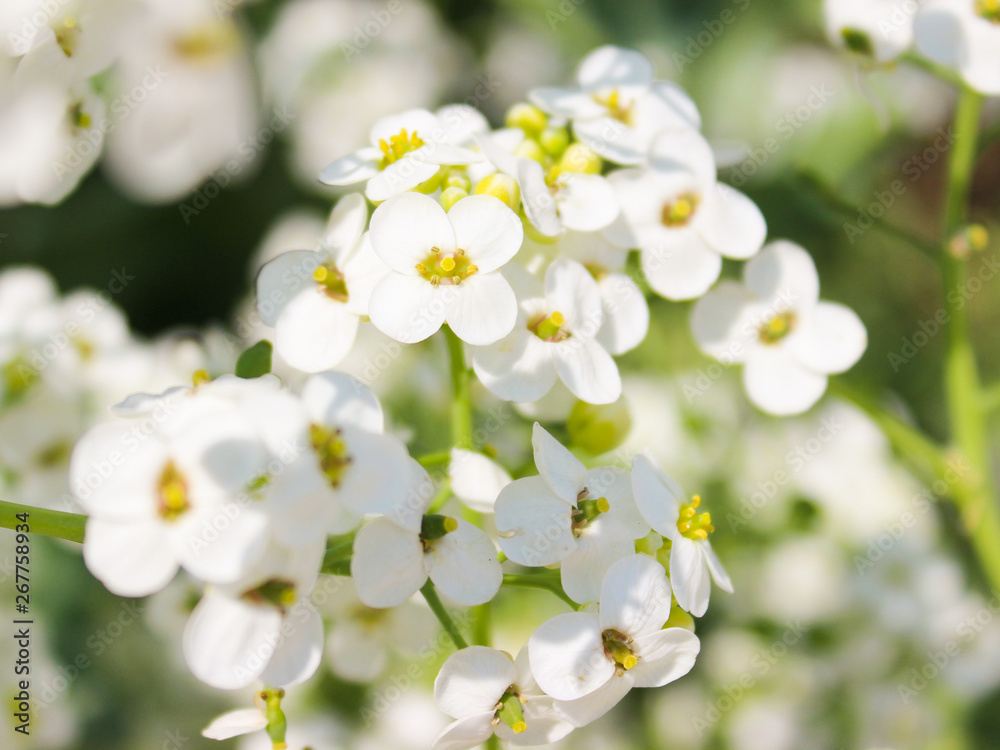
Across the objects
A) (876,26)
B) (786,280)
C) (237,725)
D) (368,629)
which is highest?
(876,26)

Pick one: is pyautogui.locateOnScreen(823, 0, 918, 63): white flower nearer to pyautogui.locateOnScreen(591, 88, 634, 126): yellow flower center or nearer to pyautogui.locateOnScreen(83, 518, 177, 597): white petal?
pyautogui.locateOnScreen(591, 88, 634, 126): yellow flower center

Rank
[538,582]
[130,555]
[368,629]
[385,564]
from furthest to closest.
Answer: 1. [368,629]
2. [538,582]
3. [385,564]
4. [130,555]

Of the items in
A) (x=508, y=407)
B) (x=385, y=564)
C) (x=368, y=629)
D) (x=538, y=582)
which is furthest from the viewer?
(x=508, y=407)

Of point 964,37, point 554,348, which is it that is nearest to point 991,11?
point 964,37

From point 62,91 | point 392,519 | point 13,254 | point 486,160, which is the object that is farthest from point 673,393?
point 13,254

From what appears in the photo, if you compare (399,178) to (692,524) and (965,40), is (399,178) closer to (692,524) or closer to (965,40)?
(692,524)

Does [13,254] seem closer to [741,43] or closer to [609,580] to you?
[609,580]
